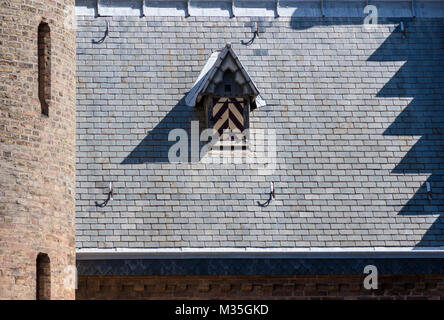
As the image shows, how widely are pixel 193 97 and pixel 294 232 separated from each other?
187 inches

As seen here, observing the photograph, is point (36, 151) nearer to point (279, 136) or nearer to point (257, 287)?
point (257, 287)

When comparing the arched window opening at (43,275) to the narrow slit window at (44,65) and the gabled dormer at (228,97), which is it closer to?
the narrow slit window at (44,65)

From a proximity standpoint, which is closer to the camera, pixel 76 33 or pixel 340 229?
pixel 340 229

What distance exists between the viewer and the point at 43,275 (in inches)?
1439

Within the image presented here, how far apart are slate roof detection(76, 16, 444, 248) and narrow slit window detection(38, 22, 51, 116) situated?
10.8ft

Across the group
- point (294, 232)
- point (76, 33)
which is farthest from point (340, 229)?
point (76, 33)

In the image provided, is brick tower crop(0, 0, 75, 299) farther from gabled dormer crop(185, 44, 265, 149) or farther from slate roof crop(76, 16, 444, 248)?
gabled dormer crop(185, 44, 265, 149)

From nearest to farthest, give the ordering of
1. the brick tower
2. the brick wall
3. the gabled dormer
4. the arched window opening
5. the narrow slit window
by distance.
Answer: the brick tower, the arched window opening, the narrow slit window, the brick wall, the gabled dormer

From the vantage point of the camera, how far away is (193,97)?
1661 inches

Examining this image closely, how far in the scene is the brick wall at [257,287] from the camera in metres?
39.2

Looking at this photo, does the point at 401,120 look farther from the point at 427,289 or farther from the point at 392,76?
the point at 427,289

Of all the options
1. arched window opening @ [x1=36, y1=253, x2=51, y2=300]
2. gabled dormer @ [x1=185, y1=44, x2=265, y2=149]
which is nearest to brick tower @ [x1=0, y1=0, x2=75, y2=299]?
arched window opening @ [x1=36, y1=253, x2=51, y2=300]

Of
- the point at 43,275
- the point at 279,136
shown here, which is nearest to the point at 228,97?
the point at 279,136

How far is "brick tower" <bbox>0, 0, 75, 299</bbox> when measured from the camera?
35.9 meters
